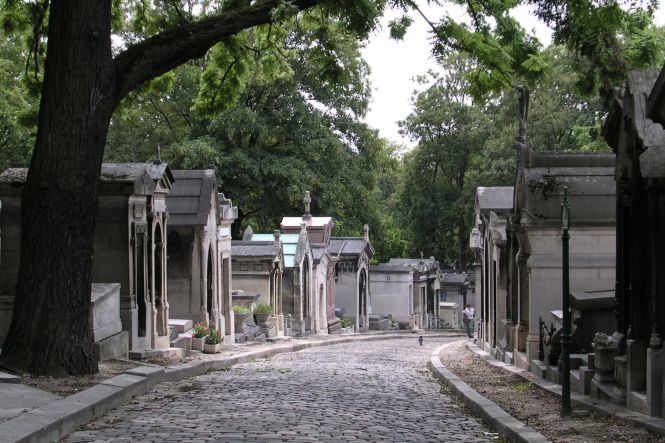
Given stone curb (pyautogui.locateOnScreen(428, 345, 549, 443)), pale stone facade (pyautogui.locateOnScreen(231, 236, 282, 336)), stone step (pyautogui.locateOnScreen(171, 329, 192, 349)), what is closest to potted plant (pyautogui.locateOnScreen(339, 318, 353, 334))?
pale stone facade (pyautogui.locateOnScreen(231, 236, 282, 336))

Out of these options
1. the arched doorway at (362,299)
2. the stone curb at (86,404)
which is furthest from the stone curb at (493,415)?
the arched doorway at (362,299)

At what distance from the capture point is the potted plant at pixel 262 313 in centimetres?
3038

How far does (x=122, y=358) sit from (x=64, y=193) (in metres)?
3.91

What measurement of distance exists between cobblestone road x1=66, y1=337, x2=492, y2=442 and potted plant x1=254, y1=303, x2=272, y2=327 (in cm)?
1379

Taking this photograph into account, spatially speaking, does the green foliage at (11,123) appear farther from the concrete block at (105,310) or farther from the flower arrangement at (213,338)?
the concrete block at (105,310)

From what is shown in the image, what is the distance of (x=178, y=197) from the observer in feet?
77.4

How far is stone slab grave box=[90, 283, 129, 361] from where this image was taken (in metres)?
14.1

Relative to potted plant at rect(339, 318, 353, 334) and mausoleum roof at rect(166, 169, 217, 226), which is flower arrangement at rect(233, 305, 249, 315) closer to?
mausoleum roof at rect(166, 169, 217, 226)

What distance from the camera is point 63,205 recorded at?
11.9 meters

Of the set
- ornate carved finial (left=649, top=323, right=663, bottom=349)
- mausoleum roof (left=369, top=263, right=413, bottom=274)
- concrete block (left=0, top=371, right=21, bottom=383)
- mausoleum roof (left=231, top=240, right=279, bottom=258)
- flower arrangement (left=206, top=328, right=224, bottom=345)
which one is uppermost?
mausoleum roof (left=231, top=240, right=279, bottom=258)

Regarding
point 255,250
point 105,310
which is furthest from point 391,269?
point 105,310

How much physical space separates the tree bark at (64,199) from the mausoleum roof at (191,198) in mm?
10624

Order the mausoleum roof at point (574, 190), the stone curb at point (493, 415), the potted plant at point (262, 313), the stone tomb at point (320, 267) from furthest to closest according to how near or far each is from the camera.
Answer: the stone tomb at point (320, 267) < the potted plant at point (262, 313) < the mausoleum roof at point (574, 190) < the stone curb at point (493, 415)

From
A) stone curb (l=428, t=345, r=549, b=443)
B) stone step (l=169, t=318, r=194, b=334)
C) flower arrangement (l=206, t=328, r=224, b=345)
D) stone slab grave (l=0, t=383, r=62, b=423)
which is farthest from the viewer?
flower arrangement (l=206, t=328, r=224, b=345)
